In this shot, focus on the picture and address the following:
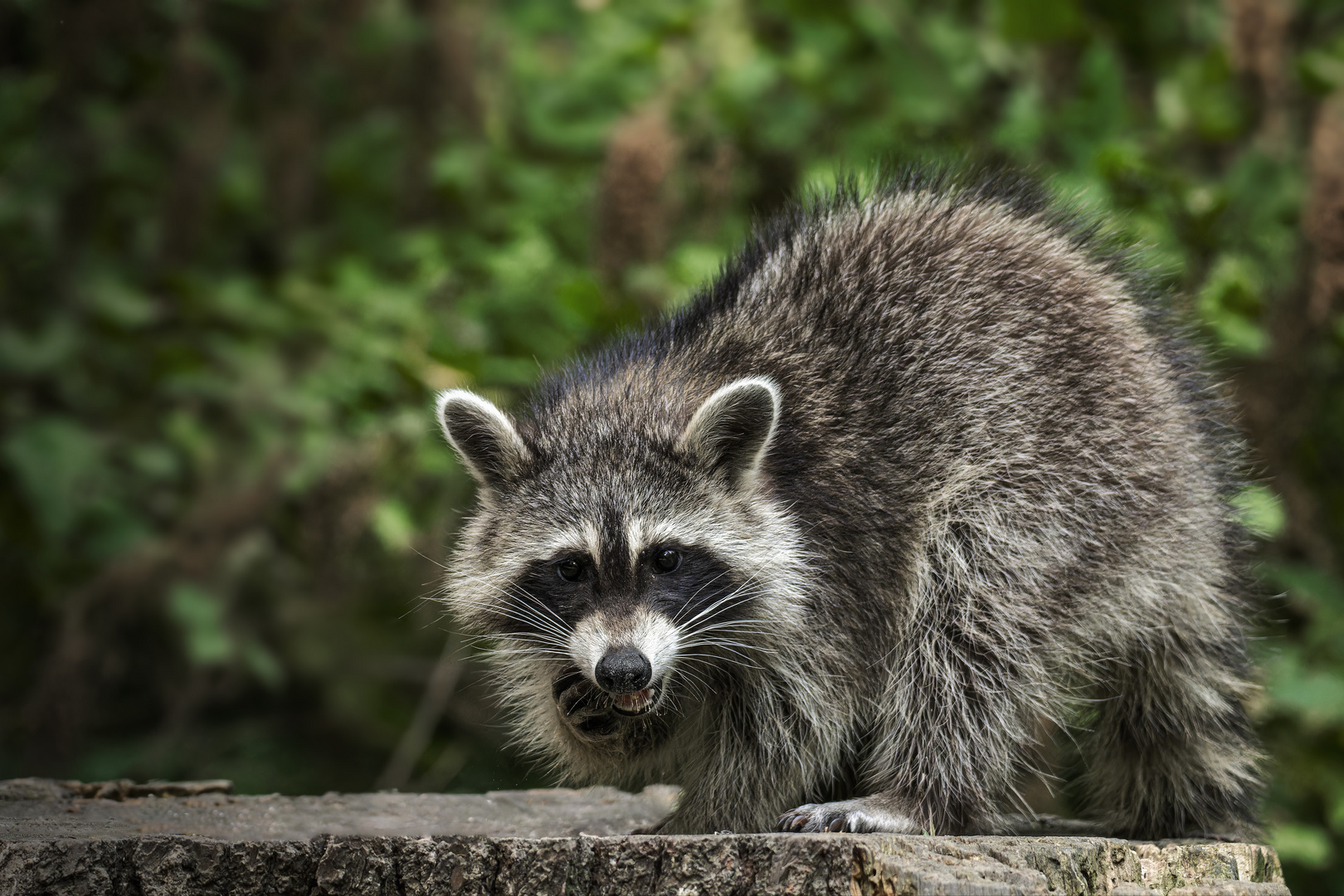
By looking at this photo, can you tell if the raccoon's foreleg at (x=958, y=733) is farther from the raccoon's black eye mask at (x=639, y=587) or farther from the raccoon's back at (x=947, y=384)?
the raccoon's black eye mask at (x=639, y=587)

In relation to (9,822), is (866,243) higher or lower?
higher

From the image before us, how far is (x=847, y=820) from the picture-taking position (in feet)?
11.2

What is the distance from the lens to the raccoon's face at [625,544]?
12.0 feet

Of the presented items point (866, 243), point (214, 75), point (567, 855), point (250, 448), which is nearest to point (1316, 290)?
point (866, 243)

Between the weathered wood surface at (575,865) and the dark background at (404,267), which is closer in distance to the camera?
the weathered wood surface at (575,865)

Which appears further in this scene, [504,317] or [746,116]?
[746,116]

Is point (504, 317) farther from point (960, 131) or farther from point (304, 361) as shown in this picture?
point (960, 131)

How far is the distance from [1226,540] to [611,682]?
1.98 metres

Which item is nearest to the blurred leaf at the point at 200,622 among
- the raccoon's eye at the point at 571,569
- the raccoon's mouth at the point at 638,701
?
the raccoon's eye at the point at 571,569

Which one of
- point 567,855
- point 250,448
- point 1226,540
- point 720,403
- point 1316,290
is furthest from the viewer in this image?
point 250,448

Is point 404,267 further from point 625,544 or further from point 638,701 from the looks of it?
point 638,701

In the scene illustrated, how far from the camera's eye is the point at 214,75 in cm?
738

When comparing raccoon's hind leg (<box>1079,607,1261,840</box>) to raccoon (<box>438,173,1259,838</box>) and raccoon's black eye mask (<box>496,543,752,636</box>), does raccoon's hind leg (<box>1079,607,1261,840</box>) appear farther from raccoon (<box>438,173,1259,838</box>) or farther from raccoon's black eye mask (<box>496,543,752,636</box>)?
raccoon's black eye mask (<box>496,543,752,636</box>)

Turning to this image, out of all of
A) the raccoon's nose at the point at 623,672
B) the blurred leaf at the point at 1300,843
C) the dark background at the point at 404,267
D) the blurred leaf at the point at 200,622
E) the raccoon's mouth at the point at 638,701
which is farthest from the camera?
the blurred leaf at the point at 200,622
